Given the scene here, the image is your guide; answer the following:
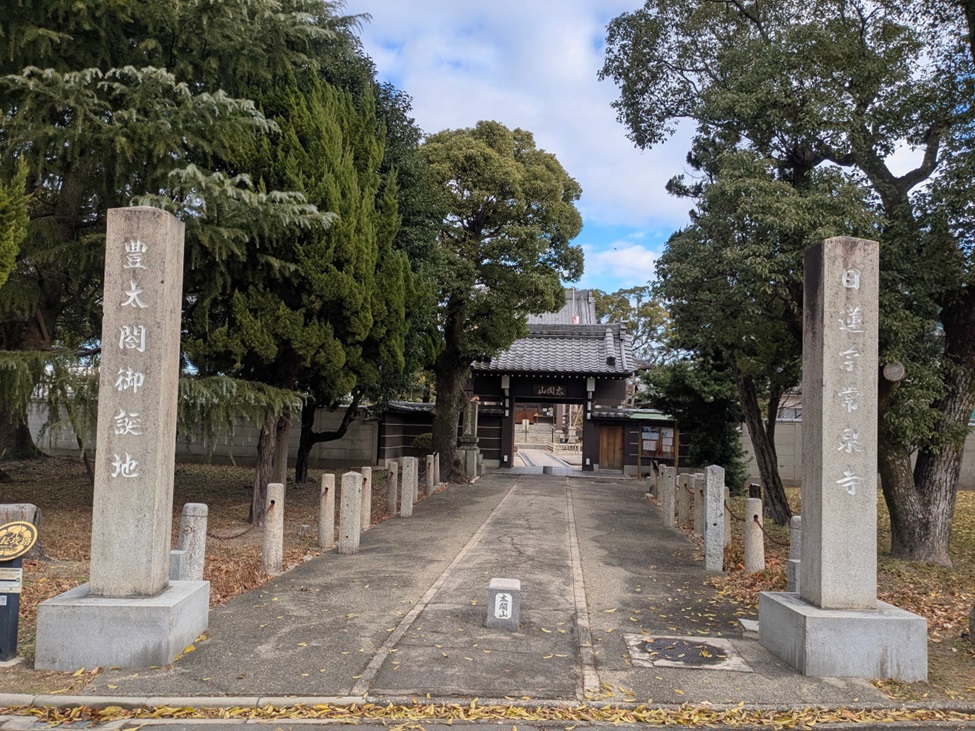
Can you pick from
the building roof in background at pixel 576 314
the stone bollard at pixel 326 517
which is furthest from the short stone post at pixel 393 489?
the building roof in background at pixel 576 314

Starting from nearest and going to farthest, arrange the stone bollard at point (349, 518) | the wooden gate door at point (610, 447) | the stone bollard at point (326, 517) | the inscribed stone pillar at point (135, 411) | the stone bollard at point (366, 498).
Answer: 1. the inscribed stone pillar at point (135, 411)
2. the stone bollard at point (349, 518)
3. the stone bollard at point (326, 517)
4. the stone bollard at point (366, 498)
5. the wooden gate door at point (610, 447)

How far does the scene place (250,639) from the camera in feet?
20.0

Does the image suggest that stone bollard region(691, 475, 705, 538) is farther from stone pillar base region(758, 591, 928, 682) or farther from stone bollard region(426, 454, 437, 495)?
stone bollard region(426, 454, 437, 495)

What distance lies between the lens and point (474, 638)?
6.23 m

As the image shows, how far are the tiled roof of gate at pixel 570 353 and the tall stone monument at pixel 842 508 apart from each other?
60.3 feet

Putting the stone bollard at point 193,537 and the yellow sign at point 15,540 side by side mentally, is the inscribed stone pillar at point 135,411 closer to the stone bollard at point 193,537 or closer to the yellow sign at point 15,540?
the yellow sign at point 15,540

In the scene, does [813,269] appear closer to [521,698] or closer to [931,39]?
[521,698]

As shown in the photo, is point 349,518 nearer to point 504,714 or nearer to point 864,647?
point 504,714

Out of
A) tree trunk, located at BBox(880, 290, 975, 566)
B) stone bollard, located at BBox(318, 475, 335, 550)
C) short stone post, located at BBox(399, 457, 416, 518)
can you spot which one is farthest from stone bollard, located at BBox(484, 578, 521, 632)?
short stone post, located at BBox(399, 457, 416, 518)

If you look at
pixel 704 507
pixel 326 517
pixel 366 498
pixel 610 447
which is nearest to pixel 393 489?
pixel 366 498

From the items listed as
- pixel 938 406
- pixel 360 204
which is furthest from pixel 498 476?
pixel 938 406

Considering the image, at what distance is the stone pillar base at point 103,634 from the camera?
17.6 ft

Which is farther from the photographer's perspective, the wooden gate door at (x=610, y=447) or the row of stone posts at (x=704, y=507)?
the wooden gate door at (x=610, y=447)

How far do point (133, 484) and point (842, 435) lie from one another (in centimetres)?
571
